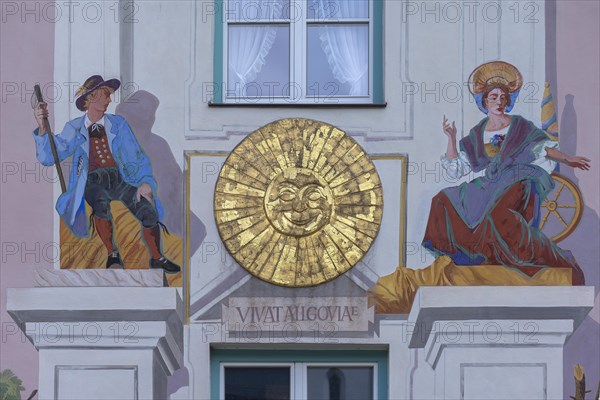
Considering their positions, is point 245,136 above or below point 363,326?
above

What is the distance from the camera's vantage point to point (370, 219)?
12297 mm

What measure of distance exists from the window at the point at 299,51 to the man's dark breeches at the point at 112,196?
889mm

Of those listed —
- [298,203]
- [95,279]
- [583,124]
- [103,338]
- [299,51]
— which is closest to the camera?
[103,338]

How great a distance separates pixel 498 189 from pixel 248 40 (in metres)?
2.04

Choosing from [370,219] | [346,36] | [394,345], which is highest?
[346,36]

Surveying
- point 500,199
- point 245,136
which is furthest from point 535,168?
point 245,136

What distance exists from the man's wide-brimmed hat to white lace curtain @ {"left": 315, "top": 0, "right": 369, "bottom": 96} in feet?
4.89

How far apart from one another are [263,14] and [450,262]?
221 cm

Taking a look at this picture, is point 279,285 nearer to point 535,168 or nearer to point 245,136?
point 245,136

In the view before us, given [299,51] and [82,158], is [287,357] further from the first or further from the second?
[299,51]

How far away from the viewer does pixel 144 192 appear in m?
12.4

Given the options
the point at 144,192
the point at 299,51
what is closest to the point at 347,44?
the point at 299,51

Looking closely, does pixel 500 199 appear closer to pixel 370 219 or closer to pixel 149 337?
pixel 370 219

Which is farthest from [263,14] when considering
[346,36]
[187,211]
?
[187,211]
